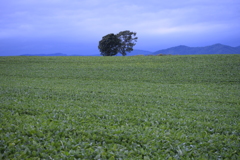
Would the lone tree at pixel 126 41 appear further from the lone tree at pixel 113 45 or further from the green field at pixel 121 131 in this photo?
the green field at pixel 121 131

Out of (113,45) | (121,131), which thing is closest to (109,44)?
(113,45)

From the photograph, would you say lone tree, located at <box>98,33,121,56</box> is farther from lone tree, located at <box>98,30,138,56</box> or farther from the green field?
the green field

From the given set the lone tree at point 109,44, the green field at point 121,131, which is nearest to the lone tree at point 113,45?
the lone tree at point 109,44

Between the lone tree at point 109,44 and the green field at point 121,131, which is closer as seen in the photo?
the green field at point 121,131

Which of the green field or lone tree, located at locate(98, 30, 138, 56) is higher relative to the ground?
lone tree, located at locate(98, 30, 138, 56)

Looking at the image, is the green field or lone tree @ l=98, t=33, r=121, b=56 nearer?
the green field

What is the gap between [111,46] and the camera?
7819 centimetres

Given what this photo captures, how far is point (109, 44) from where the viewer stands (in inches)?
3044

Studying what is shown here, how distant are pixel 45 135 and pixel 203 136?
248 inches

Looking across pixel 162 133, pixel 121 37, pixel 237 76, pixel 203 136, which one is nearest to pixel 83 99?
pixel 162 133

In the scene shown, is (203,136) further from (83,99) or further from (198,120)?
(83,99)

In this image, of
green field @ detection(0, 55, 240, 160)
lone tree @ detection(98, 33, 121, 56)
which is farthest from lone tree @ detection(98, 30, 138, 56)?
green field @ detection(0, 55, 240, 160)

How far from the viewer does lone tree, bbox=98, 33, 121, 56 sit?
76562 mm

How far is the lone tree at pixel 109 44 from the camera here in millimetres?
76562
